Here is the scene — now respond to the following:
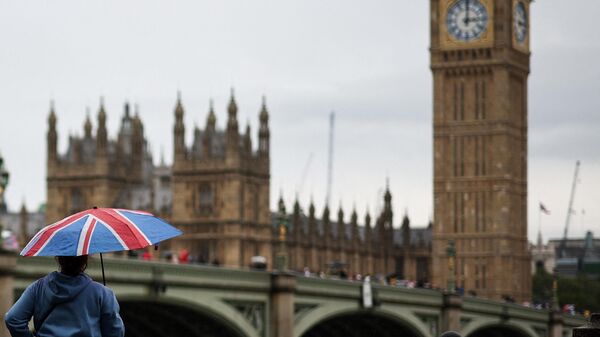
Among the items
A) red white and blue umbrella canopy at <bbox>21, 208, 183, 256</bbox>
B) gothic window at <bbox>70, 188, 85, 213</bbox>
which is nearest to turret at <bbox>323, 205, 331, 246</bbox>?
gothic window at <bbox>70, 188, 85, 213</bbox>

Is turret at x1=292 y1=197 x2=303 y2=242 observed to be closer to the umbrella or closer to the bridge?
the bridge

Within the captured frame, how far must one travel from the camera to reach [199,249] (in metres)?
120

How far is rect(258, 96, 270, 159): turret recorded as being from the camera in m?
121

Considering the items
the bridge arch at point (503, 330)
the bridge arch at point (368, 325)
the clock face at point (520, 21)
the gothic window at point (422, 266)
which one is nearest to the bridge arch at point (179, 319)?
the bridge arch at point (368, 325)

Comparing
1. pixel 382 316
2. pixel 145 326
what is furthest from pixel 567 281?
pixel 145 326

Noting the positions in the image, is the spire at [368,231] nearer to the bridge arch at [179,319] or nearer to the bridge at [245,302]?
the bridge at [245,302]

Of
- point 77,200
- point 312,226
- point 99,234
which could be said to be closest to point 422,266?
point 312,226

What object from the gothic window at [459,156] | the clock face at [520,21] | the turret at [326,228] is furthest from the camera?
the turret at [326,228]

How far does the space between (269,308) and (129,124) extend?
100 meters

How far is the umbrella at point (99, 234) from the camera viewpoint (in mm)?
11766

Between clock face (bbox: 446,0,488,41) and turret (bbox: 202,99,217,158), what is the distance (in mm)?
17276

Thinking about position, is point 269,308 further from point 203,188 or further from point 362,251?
point 362,251

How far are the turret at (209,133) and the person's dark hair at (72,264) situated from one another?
109515mm

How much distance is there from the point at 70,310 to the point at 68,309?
0.05ft
